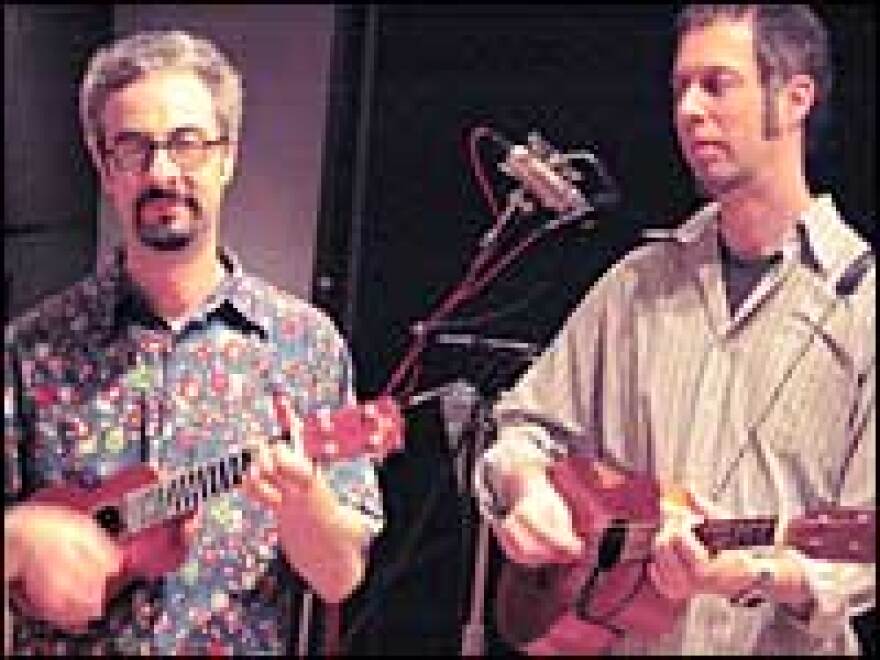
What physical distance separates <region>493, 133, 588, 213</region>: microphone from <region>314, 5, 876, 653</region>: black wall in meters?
0.02

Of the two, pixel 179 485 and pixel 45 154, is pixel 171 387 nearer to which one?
pixel 179 485

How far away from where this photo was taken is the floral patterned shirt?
206 centimetres

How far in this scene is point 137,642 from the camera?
6.84ft

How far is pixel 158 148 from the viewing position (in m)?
2.06

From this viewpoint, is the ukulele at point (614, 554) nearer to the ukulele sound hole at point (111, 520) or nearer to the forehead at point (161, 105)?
the ukulele sound hole at point (111, 520)

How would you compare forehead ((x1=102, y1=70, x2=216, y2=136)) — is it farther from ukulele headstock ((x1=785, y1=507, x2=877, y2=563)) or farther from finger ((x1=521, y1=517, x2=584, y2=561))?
ukulele headstock ((x1=785, y1=507, x2=877, y2=563))

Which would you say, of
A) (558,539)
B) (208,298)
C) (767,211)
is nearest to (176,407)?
(208,298)

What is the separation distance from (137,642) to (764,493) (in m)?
0.73

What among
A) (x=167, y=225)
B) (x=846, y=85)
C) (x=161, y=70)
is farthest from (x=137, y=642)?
(x=846, y=85)

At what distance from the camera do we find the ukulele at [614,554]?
6.46 feet

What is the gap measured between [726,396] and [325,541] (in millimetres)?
477

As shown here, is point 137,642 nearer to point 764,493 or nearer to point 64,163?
point 64,163

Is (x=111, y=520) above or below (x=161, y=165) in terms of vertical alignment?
below

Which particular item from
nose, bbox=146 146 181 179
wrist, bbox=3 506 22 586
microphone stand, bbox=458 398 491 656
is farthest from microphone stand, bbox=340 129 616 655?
wrist, bbox=3 506 22 586
